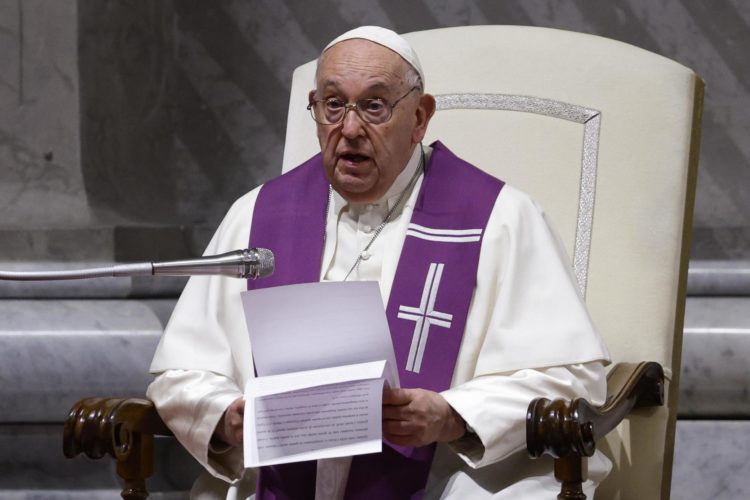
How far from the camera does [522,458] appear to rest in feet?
9.36

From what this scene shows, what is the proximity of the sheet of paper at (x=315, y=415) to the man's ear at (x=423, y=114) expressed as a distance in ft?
2.53

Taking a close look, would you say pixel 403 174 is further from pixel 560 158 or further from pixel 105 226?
pixel 105 226

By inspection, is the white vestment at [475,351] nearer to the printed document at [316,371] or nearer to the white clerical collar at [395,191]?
the white clerical collar at [395,191]

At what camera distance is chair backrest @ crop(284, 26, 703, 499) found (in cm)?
319

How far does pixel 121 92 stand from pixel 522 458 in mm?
1957

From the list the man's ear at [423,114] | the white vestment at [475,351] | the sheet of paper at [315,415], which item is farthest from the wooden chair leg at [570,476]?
the man's ear at [423,114]

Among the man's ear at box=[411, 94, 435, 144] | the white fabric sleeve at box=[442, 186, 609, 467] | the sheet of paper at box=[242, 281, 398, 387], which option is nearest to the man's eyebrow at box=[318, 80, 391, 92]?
the man's ear at box=[411, 94, 435, 144]

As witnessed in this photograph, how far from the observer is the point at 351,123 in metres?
3.05

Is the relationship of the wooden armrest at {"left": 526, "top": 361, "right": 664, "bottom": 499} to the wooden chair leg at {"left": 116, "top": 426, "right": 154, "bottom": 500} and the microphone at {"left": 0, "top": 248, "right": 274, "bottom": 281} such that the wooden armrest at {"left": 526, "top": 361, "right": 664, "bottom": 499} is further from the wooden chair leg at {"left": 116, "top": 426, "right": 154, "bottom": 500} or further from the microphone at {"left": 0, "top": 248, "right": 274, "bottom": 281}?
the wooden chair leg at {"left": 116, "top": 426, "right": 154, "bottom": 500}

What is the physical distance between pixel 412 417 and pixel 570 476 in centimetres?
32

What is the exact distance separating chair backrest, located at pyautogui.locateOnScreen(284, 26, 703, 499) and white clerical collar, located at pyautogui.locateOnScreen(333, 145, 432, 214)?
0.22m

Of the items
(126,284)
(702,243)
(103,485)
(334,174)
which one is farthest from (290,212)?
(702,243)

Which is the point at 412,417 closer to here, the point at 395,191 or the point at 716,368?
the point at 395,191

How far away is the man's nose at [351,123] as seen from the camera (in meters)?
3.05
